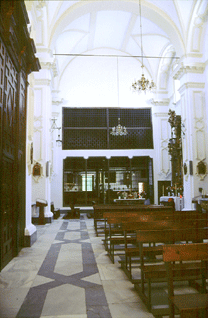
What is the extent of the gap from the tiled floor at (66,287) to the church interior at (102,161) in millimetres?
19

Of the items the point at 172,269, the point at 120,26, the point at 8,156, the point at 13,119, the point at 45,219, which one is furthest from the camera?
the point at 120,26

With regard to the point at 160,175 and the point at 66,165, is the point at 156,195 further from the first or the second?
the point at 66,165

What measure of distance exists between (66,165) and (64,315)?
13523 millimetres

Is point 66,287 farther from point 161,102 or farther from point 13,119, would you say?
point 161,102

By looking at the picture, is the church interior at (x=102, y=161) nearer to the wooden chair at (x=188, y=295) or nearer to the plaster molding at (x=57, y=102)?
the wooden chair at (x=188, y=295)

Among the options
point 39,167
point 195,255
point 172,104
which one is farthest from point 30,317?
point 172,104

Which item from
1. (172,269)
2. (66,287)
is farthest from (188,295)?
(66,287)

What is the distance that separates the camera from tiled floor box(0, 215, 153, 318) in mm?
2740

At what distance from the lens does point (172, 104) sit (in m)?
15.6

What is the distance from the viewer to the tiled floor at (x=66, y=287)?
2.74 meters

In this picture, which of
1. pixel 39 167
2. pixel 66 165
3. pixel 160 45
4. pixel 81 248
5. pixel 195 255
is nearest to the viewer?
pixel 195 255

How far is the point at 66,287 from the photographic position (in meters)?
3.40

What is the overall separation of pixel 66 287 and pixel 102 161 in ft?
42.4

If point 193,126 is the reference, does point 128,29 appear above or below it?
above
